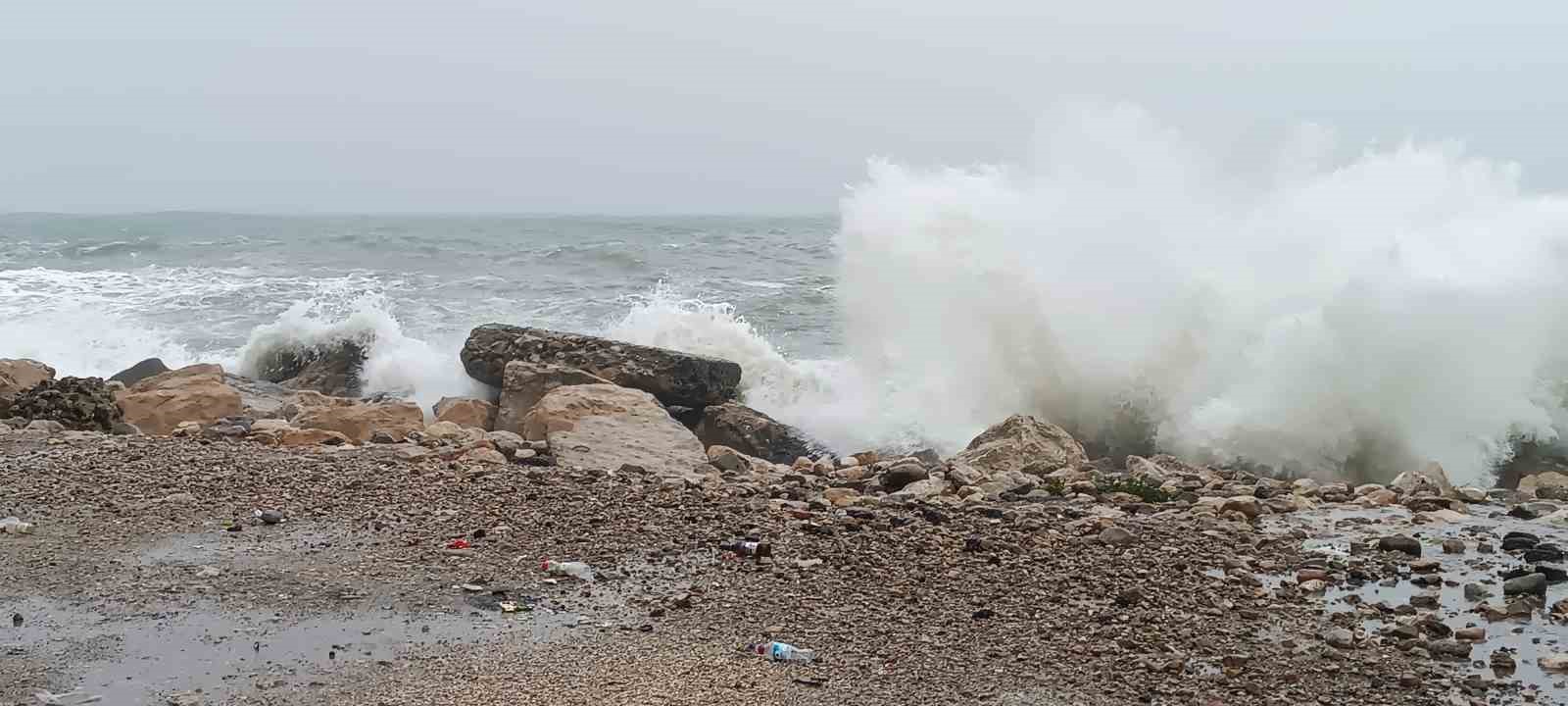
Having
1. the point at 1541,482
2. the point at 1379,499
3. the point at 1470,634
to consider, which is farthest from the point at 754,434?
the point at 1470,634

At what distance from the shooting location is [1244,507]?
7691 mm

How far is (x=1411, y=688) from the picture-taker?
15.5ft

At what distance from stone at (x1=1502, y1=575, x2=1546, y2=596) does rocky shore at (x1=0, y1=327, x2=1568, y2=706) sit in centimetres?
1

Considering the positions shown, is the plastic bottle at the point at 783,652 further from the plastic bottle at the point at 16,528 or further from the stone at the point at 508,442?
the stone at the point at 508,442

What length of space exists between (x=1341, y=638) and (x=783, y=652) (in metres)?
2.20

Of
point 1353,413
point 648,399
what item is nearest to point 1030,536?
point 648,399

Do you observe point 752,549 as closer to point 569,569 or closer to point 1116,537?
point 569,569

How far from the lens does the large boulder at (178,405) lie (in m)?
10.5

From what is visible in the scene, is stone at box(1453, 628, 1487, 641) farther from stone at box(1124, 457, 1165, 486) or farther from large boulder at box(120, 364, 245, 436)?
large boulder at box(120, 364, 245, 436)

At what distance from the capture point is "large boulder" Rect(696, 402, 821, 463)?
11289 mm

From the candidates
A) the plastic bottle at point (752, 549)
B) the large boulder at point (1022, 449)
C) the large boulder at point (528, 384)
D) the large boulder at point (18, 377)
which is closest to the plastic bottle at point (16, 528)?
the plastic bottle at point (752, 549)

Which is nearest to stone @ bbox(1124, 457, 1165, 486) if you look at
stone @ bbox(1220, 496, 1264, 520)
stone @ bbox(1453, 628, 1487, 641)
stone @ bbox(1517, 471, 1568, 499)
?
stone @ bbox(1220, 496, 1264, 520)

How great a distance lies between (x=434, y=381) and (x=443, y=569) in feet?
28.7

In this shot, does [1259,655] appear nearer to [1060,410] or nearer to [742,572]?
[742,572]
